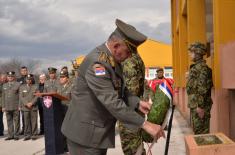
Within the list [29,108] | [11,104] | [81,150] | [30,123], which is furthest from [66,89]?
[81,150]

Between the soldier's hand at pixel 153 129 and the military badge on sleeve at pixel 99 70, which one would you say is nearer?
the soldier's hand at pixel 153 129

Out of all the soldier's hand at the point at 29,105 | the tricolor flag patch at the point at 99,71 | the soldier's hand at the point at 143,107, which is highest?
the tricolor flag patch at the point at 99,71

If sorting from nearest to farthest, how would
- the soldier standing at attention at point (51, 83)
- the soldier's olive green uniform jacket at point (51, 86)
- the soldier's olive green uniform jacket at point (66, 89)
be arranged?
the soldier's olive green uniform jacket at point (66, 89) < the soldier's olive green uniform jacket at point (51, 86) < the soldier standing at attention at point (51, 83)

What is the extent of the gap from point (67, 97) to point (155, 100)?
5.35 metres

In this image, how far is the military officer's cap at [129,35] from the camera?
3164 mm

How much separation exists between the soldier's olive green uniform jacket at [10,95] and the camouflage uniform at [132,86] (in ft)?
19.7

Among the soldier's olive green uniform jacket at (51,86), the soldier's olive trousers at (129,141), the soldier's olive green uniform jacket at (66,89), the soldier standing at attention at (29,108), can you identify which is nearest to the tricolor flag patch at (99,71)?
the soldier's olive trousers at (129,141)

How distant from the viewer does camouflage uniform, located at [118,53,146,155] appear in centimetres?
530

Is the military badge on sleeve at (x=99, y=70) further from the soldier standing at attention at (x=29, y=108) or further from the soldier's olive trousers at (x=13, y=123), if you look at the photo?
the soldier's olive trousers at (x=13, y=123)

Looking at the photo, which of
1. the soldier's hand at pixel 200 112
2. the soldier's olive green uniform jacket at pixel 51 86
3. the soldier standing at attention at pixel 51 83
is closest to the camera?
the soldier's hand at pixel 200 112

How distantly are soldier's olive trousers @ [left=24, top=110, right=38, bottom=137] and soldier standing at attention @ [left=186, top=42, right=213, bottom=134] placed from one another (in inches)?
207

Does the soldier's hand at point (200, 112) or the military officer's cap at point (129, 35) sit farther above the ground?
the military officer's cap at point (129, 35)

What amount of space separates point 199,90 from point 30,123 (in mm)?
5615

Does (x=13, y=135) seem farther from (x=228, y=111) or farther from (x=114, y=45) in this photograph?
(x=114, y=45)
